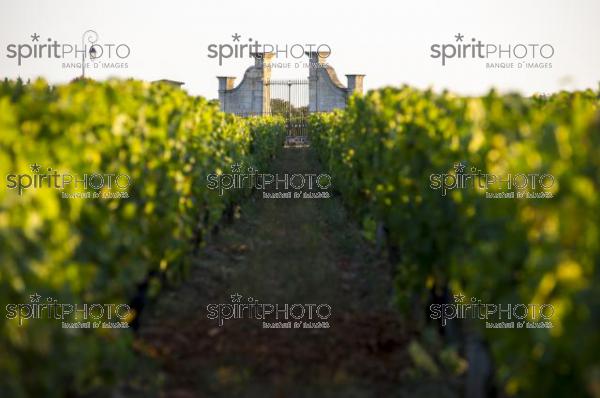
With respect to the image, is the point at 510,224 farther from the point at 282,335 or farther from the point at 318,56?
the point at 318,56

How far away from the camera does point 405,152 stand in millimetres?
8570

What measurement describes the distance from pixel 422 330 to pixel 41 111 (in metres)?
4.19

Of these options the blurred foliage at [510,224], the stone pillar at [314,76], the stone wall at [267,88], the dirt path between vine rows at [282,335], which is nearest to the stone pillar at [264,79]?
the stone wall at [267,88]

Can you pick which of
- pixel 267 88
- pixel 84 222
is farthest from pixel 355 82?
pixel 84 222

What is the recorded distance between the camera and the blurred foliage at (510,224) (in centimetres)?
429

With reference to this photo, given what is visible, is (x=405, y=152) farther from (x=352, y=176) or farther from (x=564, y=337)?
(x=352, y=176)

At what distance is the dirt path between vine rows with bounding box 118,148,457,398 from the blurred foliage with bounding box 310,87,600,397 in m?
0.70

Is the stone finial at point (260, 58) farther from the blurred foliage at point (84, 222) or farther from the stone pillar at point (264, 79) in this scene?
the blurred foliage at point (84, 222)

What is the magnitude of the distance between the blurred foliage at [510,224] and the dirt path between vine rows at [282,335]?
70 centimetres

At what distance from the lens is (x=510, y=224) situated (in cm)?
543

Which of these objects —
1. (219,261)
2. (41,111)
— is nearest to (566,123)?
(41,111)

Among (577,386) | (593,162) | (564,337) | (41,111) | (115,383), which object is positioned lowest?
(115,383)

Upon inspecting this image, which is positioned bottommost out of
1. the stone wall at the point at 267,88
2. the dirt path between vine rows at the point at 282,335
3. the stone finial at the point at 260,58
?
the dirt path between vine rows at the point at 282,335

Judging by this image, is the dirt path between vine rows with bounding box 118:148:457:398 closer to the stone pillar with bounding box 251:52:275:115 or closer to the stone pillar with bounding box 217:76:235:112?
the stone pillar with bounding box 251:52:275:115
